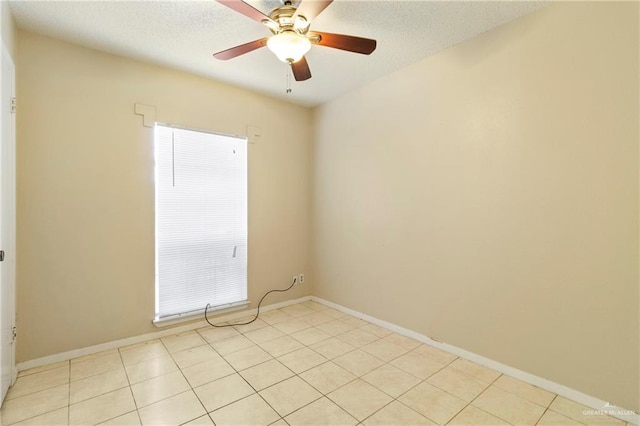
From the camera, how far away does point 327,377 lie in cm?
232

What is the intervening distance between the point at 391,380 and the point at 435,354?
64 cm

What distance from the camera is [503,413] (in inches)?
75.4

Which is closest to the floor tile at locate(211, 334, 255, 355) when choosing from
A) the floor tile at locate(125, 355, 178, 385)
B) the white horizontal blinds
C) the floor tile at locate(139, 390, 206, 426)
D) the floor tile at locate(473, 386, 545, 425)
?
the floor tile at locate(125, 355, 178, 385)

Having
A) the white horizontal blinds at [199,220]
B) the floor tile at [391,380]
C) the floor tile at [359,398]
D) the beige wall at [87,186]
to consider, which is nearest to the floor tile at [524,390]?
the floor tile at [391,380]

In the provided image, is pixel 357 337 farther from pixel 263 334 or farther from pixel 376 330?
pixel 263 334

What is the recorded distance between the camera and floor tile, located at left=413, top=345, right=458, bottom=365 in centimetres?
258

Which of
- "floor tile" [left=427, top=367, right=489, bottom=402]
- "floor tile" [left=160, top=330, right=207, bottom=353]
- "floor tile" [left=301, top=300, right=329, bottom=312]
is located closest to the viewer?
"floor tile" [left=427, top=367, right=489, bottom=402]

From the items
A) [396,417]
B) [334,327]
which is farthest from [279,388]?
[334,327]

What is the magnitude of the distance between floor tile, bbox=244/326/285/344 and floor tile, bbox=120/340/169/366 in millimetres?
773

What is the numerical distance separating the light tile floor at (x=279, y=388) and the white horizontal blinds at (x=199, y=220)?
0.55 metres

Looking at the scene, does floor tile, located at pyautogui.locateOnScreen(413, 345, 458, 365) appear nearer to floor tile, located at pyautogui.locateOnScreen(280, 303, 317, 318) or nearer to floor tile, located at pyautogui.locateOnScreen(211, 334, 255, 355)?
floor tile, located at pyautogui.locateOnScreen(280, 303, 317, 318)

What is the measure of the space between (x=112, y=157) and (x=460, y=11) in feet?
10.3

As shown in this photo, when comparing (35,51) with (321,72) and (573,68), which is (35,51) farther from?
(573,68)

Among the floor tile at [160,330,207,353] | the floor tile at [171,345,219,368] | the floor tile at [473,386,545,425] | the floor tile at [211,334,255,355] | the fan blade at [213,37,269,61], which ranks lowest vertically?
the floor tile at [473,386,545,425]
